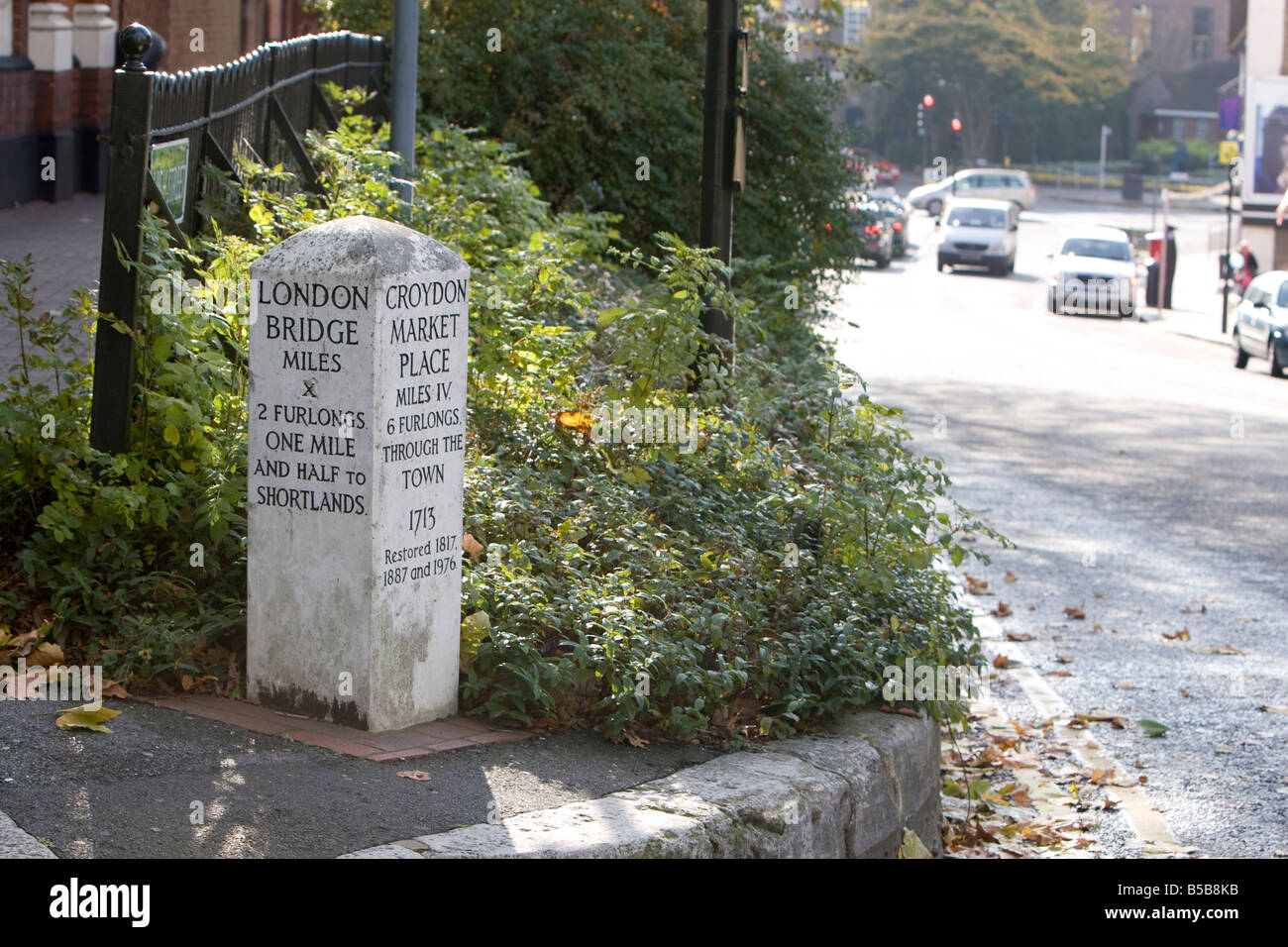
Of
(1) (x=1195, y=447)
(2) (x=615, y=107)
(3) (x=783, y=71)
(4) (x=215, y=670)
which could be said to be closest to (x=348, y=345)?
(4) (x=215, y=670)

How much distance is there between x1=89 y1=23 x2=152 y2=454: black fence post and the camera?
588 cm

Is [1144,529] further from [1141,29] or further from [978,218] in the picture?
[1141,29]

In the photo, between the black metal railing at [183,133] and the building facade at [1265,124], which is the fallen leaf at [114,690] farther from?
the building facade at [1265,124]

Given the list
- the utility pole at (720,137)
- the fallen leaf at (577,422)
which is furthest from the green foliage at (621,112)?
the fallen leaf at (577,422)

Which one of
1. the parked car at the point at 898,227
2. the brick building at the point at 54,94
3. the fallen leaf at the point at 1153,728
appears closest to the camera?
the fallen leaf at the point at 1153,728

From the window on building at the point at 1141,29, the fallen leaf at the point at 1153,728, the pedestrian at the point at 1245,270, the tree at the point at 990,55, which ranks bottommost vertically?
the fallen leaf at the point at 1153,728

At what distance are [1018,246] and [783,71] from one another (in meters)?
36.3

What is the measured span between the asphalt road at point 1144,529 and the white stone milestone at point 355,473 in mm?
3245

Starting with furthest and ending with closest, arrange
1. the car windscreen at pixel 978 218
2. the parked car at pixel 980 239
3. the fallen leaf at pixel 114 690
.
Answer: the car windscreen at pixel 978 218 < the parked car at pixel 980 239 < the fallen leaf at pixel 114 690

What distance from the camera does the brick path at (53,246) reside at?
991cm

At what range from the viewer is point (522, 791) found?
Result: 4609 mm

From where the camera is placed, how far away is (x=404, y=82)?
9609 mm

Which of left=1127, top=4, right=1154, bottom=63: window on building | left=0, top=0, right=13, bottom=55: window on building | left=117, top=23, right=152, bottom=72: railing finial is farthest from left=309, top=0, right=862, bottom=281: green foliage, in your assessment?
left=1127, top=4, right=1154, bottom=63: window on building

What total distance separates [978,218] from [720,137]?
33988mm
